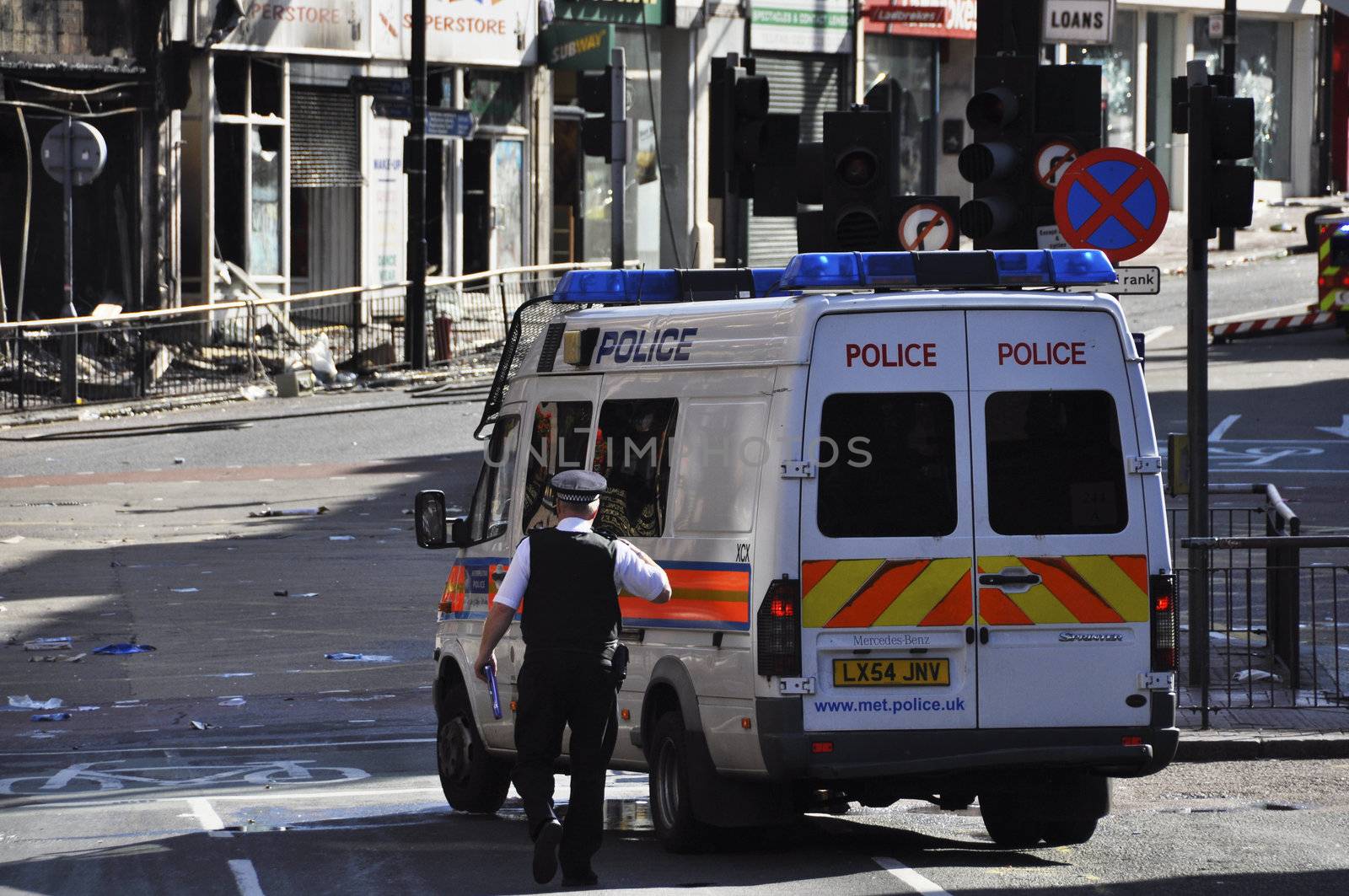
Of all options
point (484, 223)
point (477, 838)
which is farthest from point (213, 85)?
point (477, 838)

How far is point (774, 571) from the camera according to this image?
8289mm

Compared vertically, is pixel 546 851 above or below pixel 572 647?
below

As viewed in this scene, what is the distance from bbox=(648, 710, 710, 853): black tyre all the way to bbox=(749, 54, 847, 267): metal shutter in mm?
30185

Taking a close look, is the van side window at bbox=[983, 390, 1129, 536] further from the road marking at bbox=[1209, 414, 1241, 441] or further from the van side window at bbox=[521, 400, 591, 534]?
the road marking at bbox=[1209, 414, 1241, 441]

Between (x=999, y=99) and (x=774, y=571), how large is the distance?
611 cm

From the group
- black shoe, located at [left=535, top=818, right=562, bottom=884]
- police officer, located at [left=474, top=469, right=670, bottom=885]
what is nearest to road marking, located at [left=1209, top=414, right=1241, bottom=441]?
police officer, located at [left=474, top=469, right=670, bottom=885]

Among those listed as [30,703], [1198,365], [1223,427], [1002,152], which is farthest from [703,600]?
[1223,427]

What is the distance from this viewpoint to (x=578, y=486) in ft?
27.7

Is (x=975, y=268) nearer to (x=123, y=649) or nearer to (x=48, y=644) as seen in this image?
(x=123, y=649)

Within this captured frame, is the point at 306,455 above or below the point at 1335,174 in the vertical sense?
below

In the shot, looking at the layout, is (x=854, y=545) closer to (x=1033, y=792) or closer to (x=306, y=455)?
(x=1033, y=792)

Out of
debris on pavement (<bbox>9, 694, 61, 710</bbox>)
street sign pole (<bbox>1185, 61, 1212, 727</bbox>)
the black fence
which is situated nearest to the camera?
the black fence

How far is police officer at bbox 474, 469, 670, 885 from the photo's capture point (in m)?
8.38

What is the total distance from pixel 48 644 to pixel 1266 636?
7935 mm
